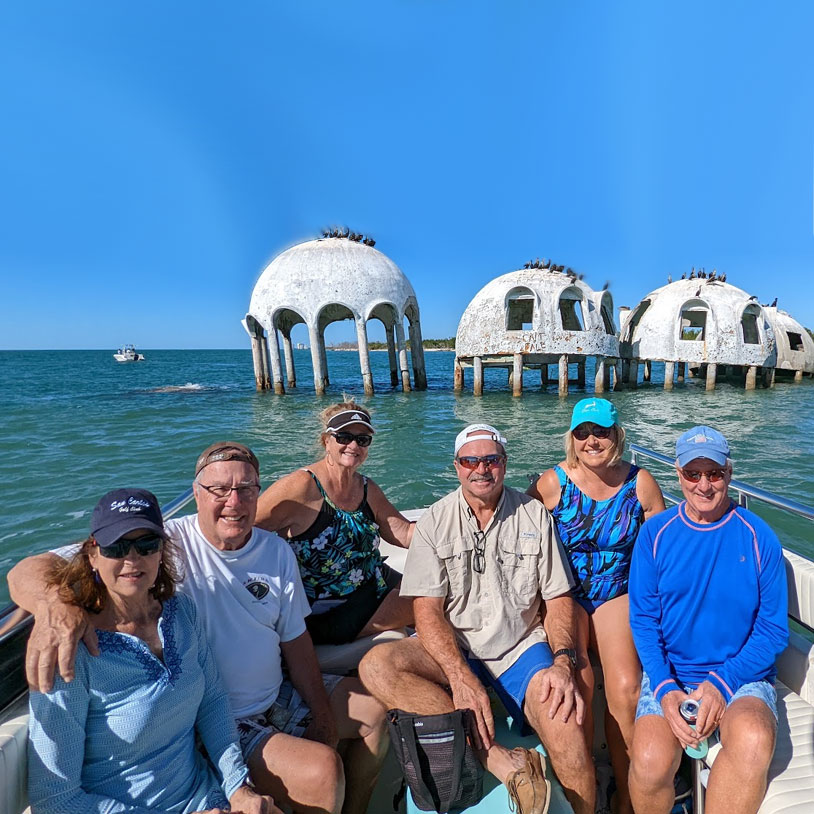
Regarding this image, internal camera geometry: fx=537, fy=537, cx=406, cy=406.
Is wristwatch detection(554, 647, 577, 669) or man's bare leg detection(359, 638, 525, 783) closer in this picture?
man's bare leg detection(359, 638, 525, 783)

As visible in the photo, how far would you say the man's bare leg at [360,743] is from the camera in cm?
230

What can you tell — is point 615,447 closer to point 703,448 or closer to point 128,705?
point 703,448

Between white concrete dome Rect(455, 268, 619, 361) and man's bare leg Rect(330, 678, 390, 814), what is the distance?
21239 millimetres

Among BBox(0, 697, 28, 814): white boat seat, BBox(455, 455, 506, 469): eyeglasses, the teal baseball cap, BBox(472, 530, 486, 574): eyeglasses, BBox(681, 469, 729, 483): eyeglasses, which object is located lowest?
BBox(0, 697, 28, 814): white boat seat

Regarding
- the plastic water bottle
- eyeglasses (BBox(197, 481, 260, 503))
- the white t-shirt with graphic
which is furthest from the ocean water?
the plastic water bottle

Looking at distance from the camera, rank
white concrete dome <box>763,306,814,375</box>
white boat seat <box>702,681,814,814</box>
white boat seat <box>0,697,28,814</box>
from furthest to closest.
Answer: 1. white concrete dome <box>763,306,814,375</box>
2. white boat seat <box>702,681,814,814</box>
3. white boat seat <box>0,697,28,814</box>

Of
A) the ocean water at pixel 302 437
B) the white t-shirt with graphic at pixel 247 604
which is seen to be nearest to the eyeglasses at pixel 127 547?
the white t-shirt with graphic at pixel 247 604

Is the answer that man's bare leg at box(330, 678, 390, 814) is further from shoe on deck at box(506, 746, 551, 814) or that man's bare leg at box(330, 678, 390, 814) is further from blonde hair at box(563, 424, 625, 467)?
blonde hair at box(563, 424, 625, 467)

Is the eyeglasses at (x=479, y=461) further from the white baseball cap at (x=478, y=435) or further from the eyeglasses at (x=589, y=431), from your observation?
the eyeglasses at (x=589, y=431)

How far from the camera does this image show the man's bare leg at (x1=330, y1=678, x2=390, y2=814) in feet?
7.54

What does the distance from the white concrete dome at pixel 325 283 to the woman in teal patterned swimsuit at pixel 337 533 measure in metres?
19.5

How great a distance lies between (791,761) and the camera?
2.04 m

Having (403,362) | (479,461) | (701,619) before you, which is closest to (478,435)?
(479,461)

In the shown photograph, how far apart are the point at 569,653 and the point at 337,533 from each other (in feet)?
4.13
